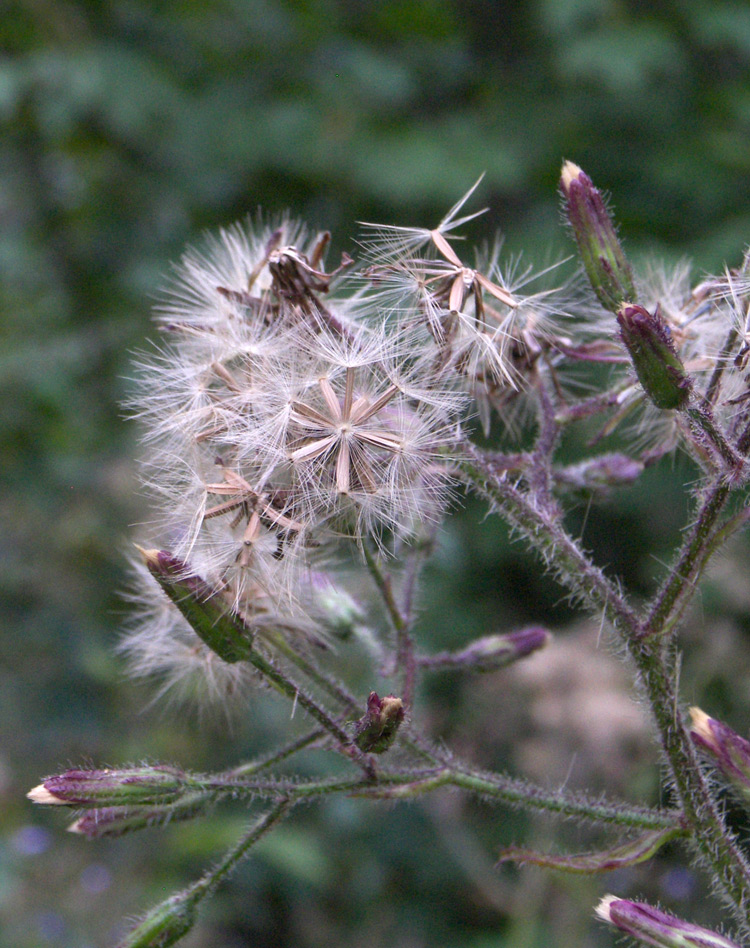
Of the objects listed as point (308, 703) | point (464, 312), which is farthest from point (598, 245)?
point (308, 703)

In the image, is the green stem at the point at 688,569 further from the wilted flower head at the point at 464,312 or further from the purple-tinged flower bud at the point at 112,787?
the purple-tinged flower bud at the point at 112,787

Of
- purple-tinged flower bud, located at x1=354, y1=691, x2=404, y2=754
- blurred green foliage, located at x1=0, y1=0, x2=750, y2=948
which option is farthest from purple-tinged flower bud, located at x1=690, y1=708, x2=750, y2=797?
blurred green foliage, located at x1=0, y1=0, x2=750, y2=948

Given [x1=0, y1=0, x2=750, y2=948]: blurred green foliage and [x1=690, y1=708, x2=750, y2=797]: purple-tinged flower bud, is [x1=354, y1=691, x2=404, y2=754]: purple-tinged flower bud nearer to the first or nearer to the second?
[x1=690, y1=708, x2=750, y2=797]: purple-tinged flower bud

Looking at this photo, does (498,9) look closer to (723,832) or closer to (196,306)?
(196,306)

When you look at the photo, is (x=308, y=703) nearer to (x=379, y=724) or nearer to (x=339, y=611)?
(x=379, y=724)

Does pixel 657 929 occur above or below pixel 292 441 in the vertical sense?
below

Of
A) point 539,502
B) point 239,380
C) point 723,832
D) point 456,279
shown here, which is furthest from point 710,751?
point 239,380

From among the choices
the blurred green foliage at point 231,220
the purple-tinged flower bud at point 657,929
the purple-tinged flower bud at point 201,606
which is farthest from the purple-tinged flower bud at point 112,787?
the blurred green foliage at point 231,220
